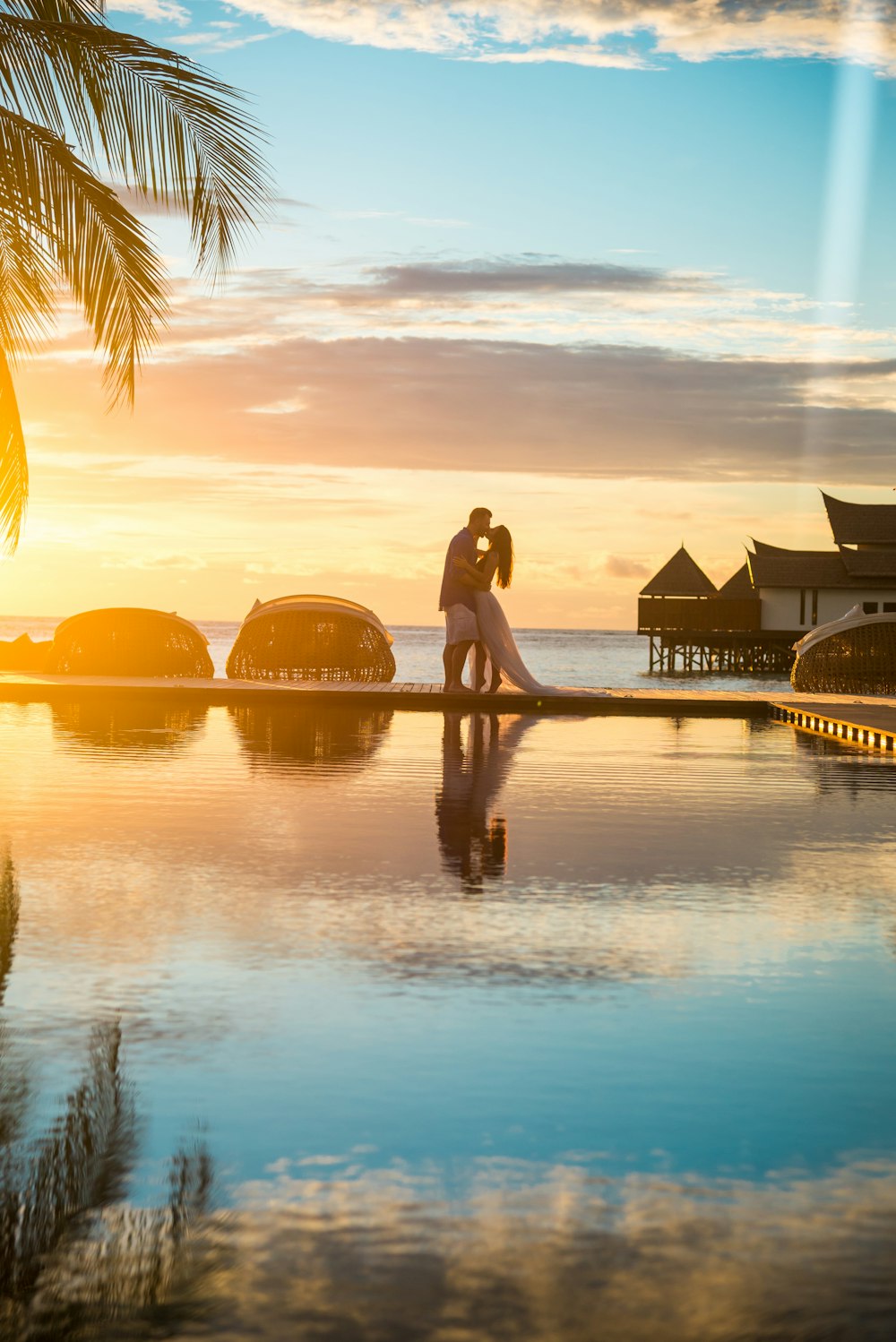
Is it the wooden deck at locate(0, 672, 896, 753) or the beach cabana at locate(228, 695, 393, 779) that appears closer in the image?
the beach cabana at locate(228, 695, 393, 779)

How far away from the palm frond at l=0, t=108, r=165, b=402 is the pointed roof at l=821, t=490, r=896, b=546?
152 ft

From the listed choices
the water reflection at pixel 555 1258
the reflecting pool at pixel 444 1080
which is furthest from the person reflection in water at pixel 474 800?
the water reflection at pixel 555 1258

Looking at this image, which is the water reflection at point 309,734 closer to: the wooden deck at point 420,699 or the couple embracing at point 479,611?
the wooden deck at point 420,699

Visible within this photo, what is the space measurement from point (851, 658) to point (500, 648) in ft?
23.8

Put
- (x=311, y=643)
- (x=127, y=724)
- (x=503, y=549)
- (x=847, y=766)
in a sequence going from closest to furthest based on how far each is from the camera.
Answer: (x=847, y=766)
(x=127, y=724)
(x=503, y=549)
(x=311, y=643)

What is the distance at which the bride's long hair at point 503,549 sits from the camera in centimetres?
1427

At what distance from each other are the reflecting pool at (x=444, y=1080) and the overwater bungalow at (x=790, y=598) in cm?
4671

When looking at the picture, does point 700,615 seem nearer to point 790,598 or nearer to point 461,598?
point 790,598

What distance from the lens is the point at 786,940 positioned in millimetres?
4777

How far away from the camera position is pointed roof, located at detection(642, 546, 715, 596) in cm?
5728

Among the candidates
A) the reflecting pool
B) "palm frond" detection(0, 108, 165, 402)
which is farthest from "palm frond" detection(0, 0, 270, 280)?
the reflecting pool

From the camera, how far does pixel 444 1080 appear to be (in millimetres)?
3252

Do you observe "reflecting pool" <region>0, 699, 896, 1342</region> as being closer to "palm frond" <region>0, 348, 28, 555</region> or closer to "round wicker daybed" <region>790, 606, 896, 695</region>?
"palm frond" <region>0, 348, 28, 555</region>

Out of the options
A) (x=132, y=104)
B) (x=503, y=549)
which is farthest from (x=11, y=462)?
(x=503, y=549)
